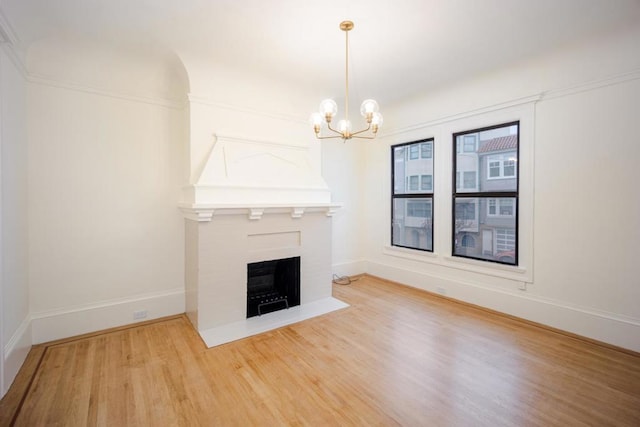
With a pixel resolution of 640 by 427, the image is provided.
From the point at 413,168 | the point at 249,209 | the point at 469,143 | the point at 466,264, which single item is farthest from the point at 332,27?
the point at 466,264

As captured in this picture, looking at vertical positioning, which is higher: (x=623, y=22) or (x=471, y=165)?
(x=623, y=22)

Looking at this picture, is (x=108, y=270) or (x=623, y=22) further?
(x=108, y=270)

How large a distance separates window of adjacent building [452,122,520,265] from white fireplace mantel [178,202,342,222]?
181 centimetres

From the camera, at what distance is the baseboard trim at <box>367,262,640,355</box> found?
109 inches

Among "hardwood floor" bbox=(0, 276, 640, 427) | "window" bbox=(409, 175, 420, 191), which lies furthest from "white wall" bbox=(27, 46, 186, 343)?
"window" bbox=(409, 175, 420, 191)

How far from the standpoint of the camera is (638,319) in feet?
8.85

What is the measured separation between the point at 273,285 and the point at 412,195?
8.51ft

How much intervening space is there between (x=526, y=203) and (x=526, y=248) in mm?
523

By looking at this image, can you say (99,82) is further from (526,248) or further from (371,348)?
(526,248)

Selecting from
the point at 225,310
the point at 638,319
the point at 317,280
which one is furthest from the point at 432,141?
the point at 225,310

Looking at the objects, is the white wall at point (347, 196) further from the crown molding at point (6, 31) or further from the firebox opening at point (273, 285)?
the crown molding at point (6, 31)

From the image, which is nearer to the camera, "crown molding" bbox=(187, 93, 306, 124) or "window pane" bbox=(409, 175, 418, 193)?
"crown molding" bbox=(187, 93, 306, 124)

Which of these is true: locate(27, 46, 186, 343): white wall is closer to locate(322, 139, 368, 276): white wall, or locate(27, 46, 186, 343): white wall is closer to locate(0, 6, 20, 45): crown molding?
locate(0, 6, 20, 45): crown molding

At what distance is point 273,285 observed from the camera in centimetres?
396
